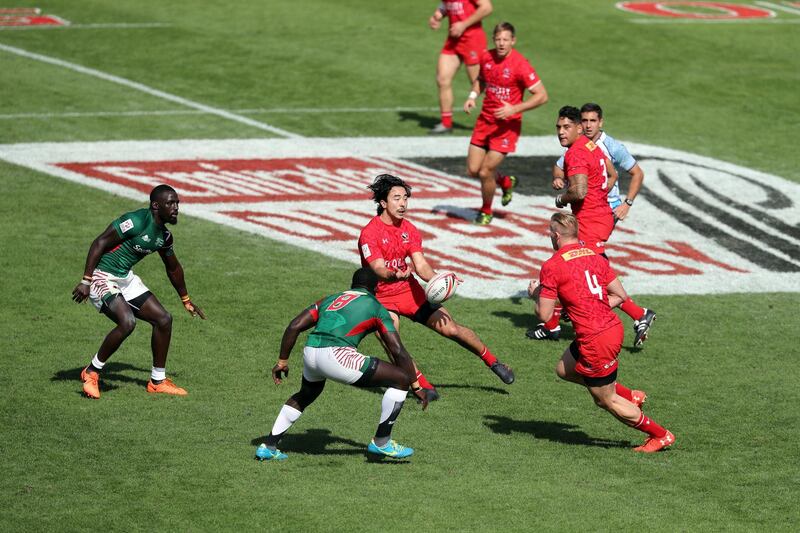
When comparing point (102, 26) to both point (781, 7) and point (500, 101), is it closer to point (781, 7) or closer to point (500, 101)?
point (500, 101)

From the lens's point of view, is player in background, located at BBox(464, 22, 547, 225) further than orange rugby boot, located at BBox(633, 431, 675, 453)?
Yes

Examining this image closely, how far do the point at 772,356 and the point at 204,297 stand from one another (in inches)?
257

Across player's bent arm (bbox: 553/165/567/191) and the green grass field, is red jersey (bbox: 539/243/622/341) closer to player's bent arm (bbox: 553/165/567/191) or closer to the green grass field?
the green grass field

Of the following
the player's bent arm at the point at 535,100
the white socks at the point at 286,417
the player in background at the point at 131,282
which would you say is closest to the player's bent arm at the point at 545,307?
the white socks at the point at 286,417

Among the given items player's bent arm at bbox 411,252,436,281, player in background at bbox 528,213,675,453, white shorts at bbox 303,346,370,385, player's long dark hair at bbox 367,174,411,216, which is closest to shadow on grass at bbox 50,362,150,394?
player's bent arm at bbox 411,252,436,281

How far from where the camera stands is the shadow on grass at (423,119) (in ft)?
83.5

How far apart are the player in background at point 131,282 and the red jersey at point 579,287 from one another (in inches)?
143

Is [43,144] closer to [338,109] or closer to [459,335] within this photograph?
[338,109]

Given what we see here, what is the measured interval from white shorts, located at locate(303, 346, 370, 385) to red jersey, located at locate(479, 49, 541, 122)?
890 cm

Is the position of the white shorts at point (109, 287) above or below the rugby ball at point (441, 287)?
below

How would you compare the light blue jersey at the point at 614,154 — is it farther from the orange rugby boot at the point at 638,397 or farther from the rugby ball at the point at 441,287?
the rugby ball at the point at 441,287

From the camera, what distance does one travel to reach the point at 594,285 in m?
11.6

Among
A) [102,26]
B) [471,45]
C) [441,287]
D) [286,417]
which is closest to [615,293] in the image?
[441,287]

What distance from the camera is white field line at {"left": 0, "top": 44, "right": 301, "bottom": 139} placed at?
81.7ft
